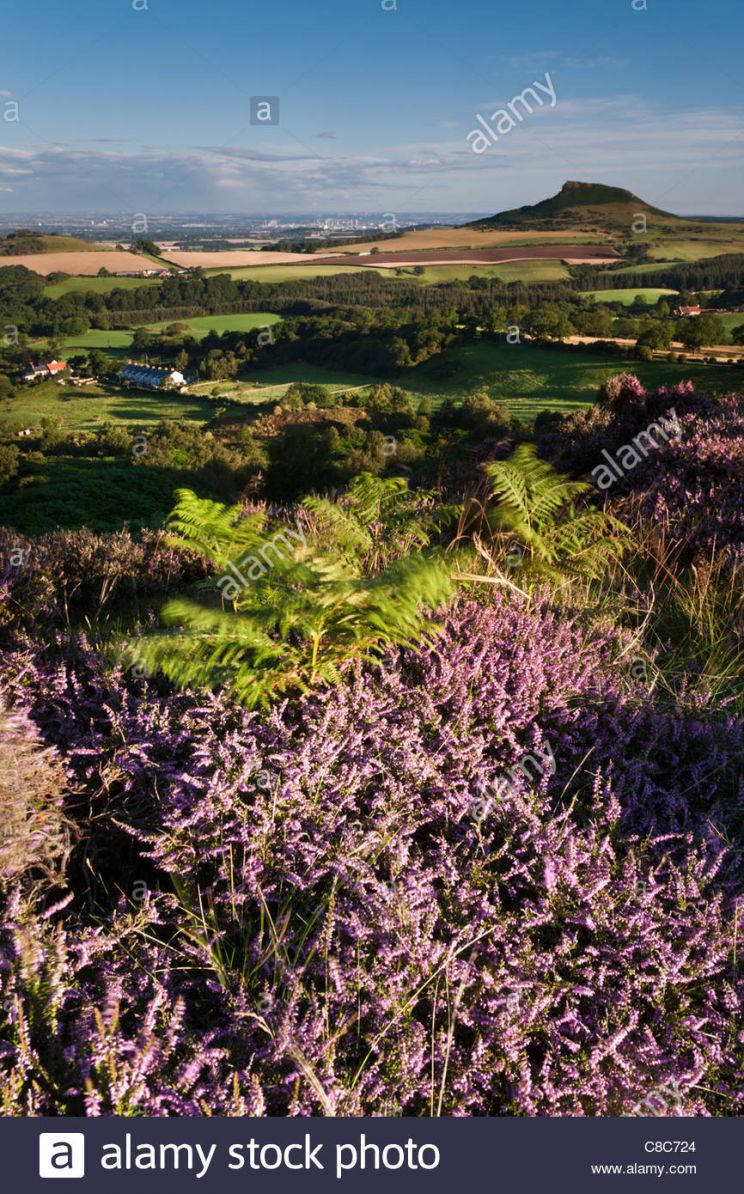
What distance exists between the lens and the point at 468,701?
3258 millimetres

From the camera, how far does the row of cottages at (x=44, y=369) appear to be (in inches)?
2662

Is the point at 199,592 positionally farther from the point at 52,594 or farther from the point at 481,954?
the point at 481,954

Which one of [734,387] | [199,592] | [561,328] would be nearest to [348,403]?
[561,328]

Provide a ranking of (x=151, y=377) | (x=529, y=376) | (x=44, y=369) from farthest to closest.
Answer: (x=44, y=369), (x=151, y=377), (x=529, y=376)

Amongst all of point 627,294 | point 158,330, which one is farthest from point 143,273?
point 627,294

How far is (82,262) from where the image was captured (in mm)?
91562

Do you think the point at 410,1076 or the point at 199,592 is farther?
the point at 199,592

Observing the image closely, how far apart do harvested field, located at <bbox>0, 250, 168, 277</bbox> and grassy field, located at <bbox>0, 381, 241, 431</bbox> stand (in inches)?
1225

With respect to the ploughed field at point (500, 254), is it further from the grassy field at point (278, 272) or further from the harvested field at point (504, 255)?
the grassy field at point (278, 272)

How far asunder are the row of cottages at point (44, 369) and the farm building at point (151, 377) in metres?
6.22

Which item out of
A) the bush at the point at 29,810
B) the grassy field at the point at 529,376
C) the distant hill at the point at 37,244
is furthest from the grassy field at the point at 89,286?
the bush at the point at 29,810

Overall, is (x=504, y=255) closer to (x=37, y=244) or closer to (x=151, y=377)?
(x=151, y=377)

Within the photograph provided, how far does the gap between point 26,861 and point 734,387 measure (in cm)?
2400

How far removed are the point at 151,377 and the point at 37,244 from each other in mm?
51872
